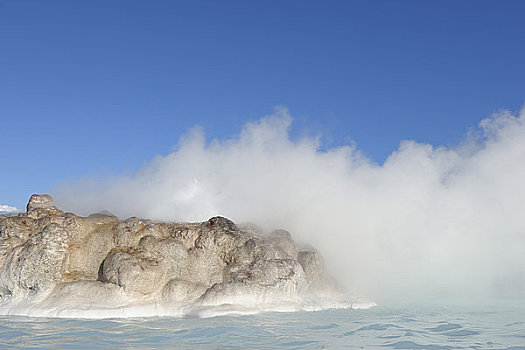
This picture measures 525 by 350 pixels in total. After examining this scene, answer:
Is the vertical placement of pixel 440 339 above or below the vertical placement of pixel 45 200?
below

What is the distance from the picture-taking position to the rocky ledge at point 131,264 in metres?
17.7

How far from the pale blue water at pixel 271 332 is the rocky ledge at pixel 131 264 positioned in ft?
6.50

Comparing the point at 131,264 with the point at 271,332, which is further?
the point at 131,264

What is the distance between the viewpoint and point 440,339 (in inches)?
467

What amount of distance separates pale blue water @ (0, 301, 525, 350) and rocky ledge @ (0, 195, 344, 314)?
1982 millimetres

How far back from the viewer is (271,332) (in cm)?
1287

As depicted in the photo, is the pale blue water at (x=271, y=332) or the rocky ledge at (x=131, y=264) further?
the rocky ledge at (x=131, y=264)

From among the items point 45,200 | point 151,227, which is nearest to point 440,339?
point 151,227

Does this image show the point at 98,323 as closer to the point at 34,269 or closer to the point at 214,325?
the point at 214,325

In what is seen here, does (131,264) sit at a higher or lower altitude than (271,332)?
higher

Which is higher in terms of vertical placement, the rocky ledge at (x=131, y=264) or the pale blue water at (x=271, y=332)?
the rocky ledge at (x=131, y=264)

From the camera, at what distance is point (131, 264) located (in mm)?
18281

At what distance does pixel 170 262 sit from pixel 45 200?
8234 millimetres

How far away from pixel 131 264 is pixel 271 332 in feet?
25.5
